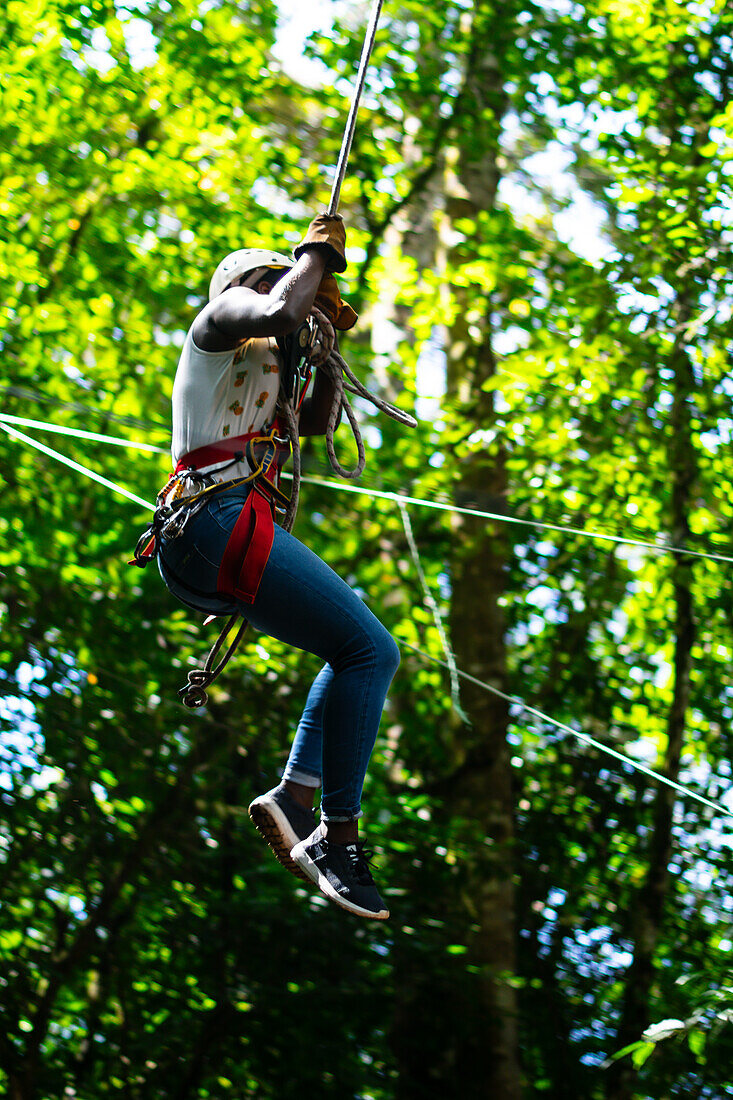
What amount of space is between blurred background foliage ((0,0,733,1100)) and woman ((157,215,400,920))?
3787 mm

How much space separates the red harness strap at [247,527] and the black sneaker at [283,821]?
0.43 m

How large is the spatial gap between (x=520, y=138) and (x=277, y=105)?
174 cm

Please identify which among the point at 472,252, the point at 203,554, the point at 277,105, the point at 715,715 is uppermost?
the point at 277,105

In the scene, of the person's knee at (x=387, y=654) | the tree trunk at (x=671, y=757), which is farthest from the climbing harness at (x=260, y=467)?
the tree trunk at (x=671, y=757)

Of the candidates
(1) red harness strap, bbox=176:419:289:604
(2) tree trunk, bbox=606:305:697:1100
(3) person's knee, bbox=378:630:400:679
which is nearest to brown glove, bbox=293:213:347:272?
(1) red harness strap, bbox=176:419:289:604

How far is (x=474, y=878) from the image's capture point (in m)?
6.05

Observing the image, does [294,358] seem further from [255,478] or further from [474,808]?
[474,808]

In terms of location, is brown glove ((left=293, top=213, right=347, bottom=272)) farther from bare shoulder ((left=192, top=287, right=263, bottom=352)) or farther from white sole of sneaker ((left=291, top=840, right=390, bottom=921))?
white sole of sneaker ((left=291, top=840, right=390, bottom=921))

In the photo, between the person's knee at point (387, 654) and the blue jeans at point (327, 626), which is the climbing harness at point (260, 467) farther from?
the person's knee at point (387, 654)

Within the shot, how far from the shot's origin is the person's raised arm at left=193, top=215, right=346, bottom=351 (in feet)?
→ 6.62

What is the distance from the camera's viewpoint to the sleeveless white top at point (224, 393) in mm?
2189

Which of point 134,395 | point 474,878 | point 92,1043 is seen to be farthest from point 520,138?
point 92,1043

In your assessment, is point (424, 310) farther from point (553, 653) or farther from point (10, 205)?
point (10, 205)

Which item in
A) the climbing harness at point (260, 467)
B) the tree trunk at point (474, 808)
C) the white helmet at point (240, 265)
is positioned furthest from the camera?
the tree trunk at point (474, 808)
